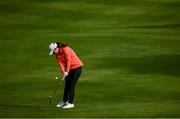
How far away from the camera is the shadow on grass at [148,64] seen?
2995cm

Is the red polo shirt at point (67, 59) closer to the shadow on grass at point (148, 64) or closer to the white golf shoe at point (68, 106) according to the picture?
the white golf shoe at point (68, 106)

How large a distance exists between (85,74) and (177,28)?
15.5m

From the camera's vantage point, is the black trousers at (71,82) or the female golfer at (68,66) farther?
the black trousers at (71,82)

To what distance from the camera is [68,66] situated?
21.2m

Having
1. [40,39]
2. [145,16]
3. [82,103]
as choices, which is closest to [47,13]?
[145,16]

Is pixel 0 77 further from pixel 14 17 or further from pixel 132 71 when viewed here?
pixel 14 17

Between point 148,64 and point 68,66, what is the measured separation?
36.5ft

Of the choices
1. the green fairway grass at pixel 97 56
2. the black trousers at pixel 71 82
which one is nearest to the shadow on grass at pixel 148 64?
the green fairway grass at pixel 97 56

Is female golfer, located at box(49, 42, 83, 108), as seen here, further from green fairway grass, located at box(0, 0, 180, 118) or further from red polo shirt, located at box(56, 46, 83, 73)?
green fairway grass, located at box(0, 0, 180, 118)

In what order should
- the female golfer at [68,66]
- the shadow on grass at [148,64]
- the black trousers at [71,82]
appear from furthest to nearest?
the shadow on grass at [148,64] < the black trousers at [71,82] < the female golfer at [68,66]

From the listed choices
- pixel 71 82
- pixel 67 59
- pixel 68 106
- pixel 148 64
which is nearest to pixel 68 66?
pixel 67 59

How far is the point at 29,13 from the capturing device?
174 feet

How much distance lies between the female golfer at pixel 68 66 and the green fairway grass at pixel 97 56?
432 mm

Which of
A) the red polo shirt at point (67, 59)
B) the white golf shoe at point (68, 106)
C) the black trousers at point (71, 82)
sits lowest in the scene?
the white golf shoe at point (68, 106)
